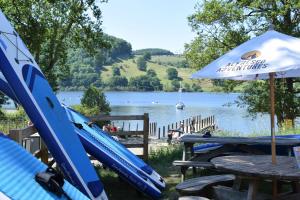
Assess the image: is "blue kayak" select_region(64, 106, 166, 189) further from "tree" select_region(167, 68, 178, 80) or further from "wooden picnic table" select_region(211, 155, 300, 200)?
"tree" select_region(167, 68, 178, 80)

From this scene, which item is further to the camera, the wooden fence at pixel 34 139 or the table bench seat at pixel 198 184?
the table bench seat at pixel 198 184

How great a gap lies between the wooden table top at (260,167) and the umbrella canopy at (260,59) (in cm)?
23

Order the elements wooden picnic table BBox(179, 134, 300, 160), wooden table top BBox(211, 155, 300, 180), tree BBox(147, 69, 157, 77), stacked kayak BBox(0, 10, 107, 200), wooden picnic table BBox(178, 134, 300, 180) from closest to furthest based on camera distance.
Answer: wooden table top BBox(211, 155, 300, 180)
stacked kayak BBox(0, 10, 107, 200)
wooden picnic table BBox(179, 134, 300, 160)
wooden picnic table BBox(178, 134, 300, 180)
tree BBox(147, 69, 157, 77)

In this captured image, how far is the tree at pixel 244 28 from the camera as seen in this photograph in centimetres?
2442

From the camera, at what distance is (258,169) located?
5262mm

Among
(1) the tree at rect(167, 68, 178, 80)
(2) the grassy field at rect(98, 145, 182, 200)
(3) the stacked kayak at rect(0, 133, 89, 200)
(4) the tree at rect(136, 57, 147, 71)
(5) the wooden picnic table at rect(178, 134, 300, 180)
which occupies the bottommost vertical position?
(2) the grassy field at rect(98, 145, 182, 200)

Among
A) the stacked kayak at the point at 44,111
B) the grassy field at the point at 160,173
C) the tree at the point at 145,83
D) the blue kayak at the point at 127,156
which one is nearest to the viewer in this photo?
the stacked kayak at the point at 44,111

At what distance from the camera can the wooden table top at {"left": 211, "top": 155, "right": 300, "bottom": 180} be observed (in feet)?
16.3

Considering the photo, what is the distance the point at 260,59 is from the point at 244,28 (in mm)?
21647

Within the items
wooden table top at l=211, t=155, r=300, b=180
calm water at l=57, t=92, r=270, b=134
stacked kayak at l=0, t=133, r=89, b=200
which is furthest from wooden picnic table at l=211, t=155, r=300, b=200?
calm water at l=57, t=92, r=270, b=134

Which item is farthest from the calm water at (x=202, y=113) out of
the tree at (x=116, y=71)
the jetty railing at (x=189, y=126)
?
the tree at (x=116, y=71)

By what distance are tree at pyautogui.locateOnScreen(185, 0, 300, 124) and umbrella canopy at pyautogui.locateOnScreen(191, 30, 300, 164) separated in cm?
1917

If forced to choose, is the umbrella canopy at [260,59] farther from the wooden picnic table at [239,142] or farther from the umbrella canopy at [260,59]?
the wooden picnic table at [239,142]

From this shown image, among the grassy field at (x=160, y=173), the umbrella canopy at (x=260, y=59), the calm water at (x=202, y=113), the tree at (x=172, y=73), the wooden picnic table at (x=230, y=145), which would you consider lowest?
the calm water at (x=202, y=113)
